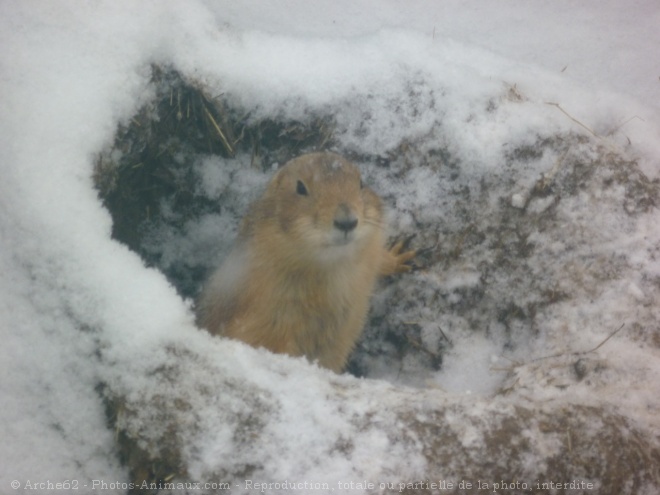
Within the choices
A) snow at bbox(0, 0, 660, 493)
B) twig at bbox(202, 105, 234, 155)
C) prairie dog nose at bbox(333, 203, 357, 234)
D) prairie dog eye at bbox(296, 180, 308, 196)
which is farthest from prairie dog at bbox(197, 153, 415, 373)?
twig at bbox(202, 105, 234, 155)

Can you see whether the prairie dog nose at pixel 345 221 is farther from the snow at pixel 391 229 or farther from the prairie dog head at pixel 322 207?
the snow at pixel 391 229

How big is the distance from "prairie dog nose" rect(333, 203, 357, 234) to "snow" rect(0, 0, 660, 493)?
0.96 m

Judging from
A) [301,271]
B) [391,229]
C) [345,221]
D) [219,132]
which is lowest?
[301,271]

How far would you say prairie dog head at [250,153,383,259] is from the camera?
161 inches

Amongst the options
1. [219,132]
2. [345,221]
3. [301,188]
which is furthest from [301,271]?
[219,132]

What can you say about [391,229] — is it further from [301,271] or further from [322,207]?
[322,207]

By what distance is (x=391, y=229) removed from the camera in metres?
5.39

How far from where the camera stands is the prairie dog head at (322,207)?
13.4 ft

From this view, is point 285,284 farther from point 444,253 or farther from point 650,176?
point 650,176

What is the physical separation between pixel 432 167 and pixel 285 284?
1625mm

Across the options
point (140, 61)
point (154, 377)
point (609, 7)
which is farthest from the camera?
point (609, 7)

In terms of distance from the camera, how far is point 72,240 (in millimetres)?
3520

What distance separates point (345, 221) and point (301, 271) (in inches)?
34.3

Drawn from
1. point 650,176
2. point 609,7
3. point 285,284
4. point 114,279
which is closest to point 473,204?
point 650,176
